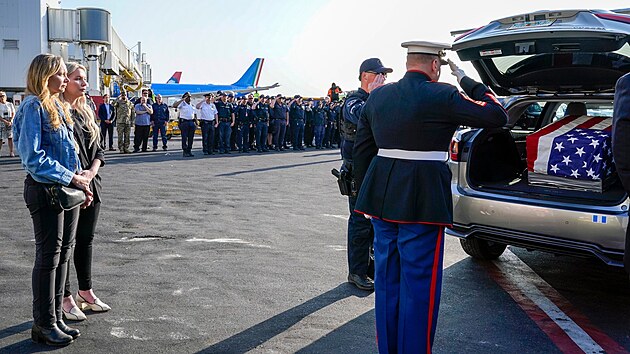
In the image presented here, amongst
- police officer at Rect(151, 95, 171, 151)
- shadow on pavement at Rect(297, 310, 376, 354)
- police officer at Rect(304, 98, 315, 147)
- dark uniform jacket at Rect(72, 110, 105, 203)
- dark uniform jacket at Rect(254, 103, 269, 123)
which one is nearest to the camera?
shadow on pavement at Rect(297, 310, 376, 354)

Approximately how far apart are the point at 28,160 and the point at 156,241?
3.24m

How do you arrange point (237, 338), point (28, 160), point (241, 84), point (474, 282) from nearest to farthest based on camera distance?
point (28, 160) < point (237, 338) < point (474, 282) < point (241, 84)

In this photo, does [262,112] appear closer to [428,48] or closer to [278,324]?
[278,324]

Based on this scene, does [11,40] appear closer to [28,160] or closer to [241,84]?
[241,84]

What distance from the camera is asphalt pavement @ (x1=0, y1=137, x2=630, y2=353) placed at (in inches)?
160

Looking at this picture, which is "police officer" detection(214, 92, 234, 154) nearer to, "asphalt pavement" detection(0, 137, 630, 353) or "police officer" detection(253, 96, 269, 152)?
"police officer" detection(253, 96, 269, 152)

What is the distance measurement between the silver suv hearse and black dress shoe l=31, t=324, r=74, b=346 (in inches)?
107

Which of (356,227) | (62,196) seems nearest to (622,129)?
(356,227)

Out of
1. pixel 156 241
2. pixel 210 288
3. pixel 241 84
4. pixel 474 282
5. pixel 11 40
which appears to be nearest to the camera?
pixel 210 288

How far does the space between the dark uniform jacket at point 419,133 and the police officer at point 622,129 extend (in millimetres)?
624

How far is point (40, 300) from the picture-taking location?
3.87 metres

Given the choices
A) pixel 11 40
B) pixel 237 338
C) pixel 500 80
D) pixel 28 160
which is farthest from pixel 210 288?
pixel 11 40

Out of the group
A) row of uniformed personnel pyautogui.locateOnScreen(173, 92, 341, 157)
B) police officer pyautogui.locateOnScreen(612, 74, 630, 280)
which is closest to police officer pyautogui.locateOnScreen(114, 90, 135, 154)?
row of uniformed personnel pyautogui.locateOnScreen(173, 92, 341, 157)

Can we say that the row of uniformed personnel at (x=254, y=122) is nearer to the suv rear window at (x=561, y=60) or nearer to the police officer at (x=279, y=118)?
the police officer at (x=279, y=118)
